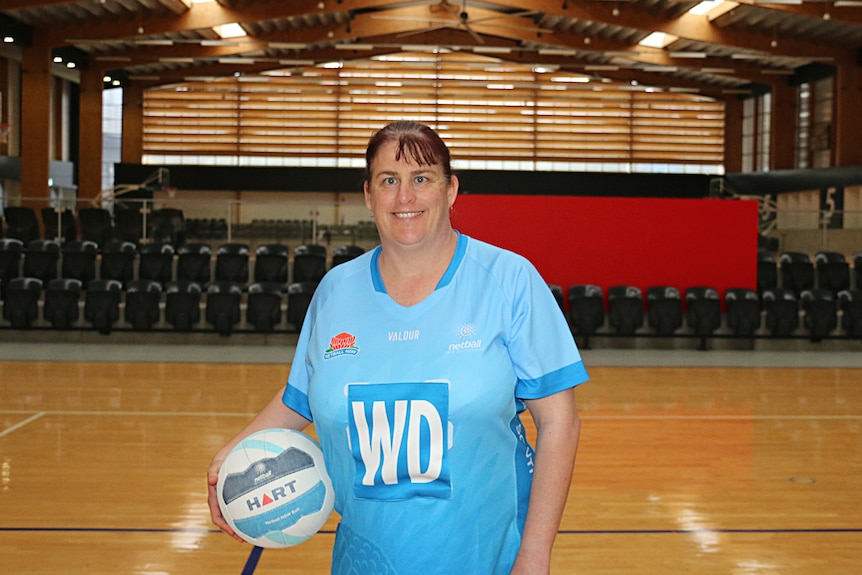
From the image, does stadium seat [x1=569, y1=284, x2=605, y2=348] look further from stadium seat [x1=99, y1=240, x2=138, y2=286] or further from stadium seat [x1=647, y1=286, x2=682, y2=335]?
stadium seat [x1=99, y1=240, x2=138, y2=286]

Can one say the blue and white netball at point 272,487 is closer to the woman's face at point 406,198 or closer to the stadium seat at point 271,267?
the woman's face at point 406,198

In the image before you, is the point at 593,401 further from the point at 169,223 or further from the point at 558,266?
the point at 169,223

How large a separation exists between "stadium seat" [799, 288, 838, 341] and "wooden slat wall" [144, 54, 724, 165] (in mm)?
12906

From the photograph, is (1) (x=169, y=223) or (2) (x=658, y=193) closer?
(1) (x=169, y=223)

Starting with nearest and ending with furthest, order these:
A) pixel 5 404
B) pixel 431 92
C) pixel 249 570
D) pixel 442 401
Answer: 1. pixel 442 401
2. pixel 249 570
3. pixel 5 404
4. pixel 431 92

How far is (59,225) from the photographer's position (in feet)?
46.4

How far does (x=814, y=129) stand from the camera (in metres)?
22.2

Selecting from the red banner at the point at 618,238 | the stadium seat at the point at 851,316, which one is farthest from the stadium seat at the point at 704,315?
the stadium seat at the point at 851,316

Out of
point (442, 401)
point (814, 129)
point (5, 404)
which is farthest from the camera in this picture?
point (814, 129)

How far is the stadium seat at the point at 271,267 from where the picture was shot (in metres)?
12.6

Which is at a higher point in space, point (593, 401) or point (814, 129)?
point (814, 129)

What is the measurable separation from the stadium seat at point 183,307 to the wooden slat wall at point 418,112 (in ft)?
42.5

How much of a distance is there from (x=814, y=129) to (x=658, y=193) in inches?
156

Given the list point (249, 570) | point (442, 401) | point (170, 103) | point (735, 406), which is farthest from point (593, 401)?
point (170, 103)
